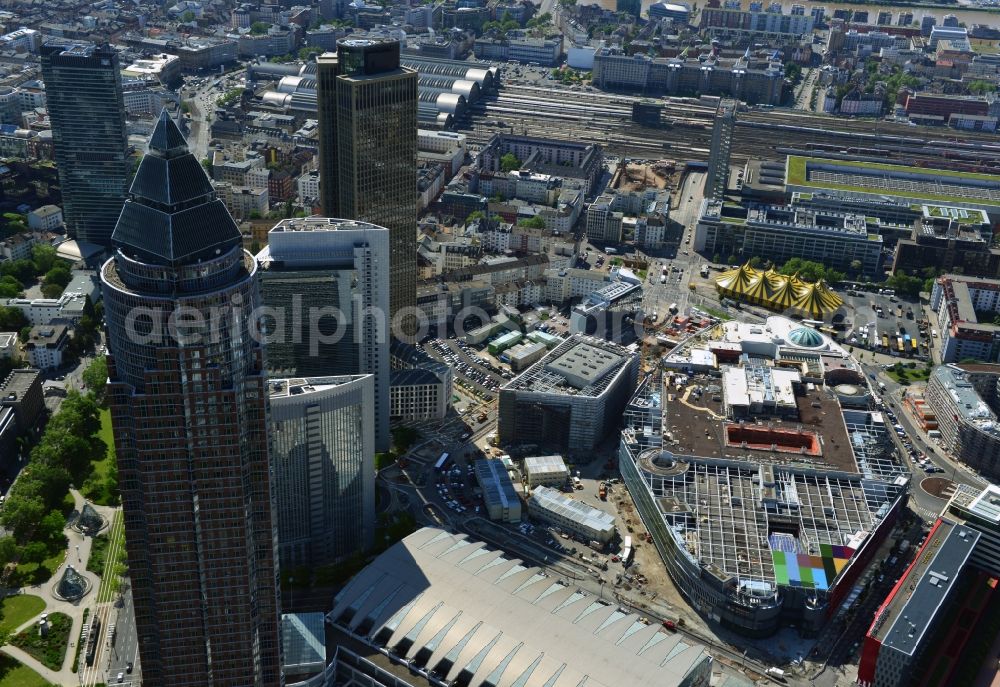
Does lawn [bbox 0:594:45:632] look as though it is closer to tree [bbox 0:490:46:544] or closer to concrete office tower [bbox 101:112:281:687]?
tree [bbox 0:490:46:544]

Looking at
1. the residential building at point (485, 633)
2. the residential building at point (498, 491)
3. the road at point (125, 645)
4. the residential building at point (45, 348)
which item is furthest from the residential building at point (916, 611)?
the residential building at point (45, 348)

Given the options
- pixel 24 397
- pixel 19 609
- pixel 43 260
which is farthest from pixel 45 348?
pixel 19 609

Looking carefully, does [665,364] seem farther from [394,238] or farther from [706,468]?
[394,238]

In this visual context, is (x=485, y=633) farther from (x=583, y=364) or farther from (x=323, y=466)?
(x=583, y=364)

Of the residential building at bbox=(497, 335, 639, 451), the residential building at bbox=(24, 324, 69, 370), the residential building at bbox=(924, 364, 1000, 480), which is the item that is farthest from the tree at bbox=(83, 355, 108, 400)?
the residential building at bbox=(924, 364, 1000, 480)

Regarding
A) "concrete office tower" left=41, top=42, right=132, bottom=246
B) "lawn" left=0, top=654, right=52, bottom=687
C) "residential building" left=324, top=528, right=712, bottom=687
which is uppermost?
"concrete office tower" left=41, top=42, right=132, bottom=246

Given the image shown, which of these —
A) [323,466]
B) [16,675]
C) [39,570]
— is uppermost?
[323,466]

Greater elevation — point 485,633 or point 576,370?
point 576,370
